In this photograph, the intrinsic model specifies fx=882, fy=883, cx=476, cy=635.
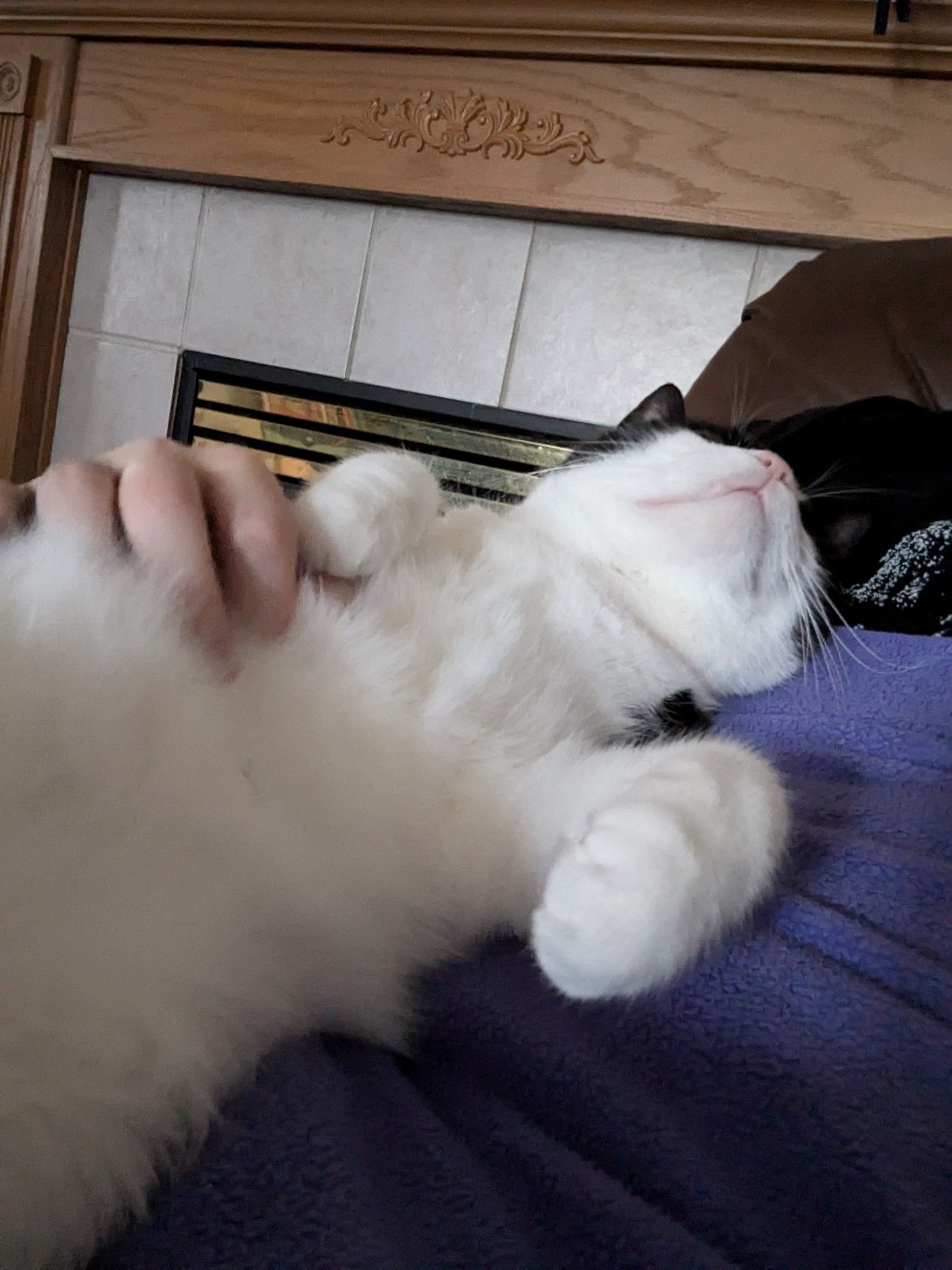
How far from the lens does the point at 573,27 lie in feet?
5.75

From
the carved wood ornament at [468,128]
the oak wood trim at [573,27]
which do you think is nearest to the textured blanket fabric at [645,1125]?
the oak wood trim at [573,27]

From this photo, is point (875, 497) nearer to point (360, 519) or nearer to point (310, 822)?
point (360, 519)

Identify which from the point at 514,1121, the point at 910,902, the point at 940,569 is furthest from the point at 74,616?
the point at 940,569

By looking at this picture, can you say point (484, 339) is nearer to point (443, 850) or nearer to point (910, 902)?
point (443, 850)

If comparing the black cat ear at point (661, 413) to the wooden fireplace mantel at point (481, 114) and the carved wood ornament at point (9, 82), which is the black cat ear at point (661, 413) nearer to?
the wooden fireplace mantel at point (481, 114)

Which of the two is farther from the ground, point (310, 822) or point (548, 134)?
point (548, 134)

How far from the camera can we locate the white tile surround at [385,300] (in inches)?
73.5

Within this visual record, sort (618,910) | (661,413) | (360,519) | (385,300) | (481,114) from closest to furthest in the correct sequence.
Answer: (618,910), (360,519), (661,413), (481,114), (385,300)

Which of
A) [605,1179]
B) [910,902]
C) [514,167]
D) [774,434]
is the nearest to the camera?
[605,1179]

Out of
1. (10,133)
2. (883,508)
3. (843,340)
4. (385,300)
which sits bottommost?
(883,508)

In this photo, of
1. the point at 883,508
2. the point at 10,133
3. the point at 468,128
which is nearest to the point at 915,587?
the point at 883,508

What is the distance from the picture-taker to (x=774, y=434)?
101 cm

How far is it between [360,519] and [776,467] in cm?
41

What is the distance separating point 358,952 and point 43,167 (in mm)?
2578
